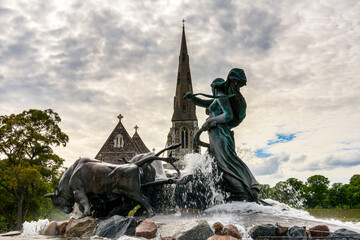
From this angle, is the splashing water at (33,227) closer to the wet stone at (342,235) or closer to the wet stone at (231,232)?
the wet stone at (231,232)

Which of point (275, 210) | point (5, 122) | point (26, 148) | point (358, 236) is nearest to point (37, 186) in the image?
point (26, 148)

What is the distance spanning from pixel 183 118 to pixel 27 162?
34.0 meters

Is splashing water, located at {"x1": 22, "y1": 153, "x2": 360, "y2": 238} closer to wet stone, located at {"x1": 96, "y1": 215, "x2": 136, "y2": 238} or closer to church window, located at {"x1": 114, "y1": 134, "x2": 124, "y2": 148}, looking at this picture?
wet stone, located at {"x1": 96, "y1": 215, "x2": 136, "y2": 238}

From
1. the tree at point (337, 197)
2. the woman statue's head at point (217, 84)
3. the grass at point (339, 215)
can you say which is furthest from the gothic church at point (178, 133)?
the woman statue's head at point (217, 84)

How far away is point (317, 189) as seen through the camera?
50188 millimetres

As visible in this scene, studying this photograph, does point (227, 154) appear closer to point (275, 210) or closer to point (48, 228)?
point (275, 210)

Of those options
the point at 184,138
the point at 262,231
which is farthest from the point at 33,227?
the point at 184,138

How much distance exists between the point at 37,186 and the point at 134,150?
22052 millimetres

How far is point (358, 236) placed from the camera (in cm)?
429

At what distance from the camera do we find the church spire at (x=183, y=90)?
177ft

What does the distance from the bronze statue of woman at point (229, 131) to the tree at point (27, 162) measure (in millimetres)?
16081

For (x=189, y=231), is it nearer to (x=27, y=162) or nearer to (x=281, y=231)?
(x=281, y=231)

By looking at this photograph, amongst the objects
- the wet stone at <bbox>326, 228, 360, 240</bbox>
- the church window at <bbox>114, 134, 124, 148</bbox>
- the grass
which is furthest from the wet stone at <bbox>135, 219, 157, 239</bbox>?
the church window at <bbox>114, 134, 124, 148</bbox>

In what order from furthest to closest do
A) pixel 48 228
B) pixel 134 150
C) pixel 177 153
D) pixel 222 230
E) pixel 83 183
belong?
1. pixel 177 153
2. pixel 134 150
3. pixel 83 183
4. pixel 48 228
5. pixel 222 230
